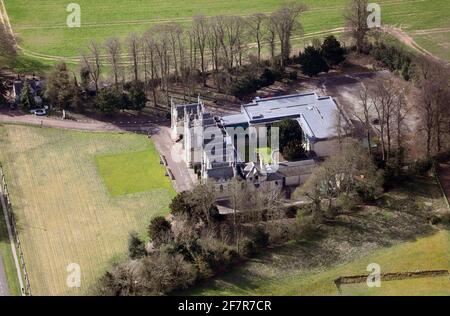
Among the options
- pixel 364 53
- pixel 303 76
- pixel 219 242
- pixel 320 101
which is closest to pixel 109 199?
pixel 219 242

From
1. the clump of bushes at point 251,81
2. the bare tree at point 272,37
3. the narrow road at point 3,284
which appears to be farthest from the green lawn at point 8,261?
the bare tree at point 272,37

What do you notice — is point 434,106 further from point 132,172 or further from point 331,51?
point 132,172

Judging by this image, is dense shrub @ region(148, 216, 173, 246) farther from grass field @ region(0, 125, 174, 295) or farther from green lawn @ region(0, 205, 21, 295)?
green lawn @ region(0, 205, 21, 295)

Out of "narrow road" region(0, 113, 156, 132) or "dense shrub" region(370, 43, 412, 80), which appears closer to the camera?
"narrow road" region(0, 113, 156, 132)

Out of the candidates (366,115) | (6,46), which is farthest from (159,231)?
(6,46)

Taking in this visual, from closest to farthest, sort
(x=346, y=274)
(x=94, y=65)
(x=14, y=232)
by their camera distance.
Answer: (x=346, y=274) → (x=14, y=232) → (x=94, y=65)

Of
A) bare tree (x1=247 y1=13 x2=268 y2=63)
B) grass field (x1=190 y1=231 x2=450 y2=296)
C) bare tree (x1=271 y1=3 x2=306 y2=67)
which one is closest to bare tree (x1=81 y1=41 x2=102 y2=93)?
bare tree (x1=247 y1=13 x2=268 y2=63)
